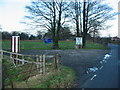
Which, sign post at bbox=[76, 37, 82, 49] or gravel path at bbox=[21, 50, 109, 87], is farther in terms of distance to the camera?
sign post at bbox=[76, 37, 82, 49]

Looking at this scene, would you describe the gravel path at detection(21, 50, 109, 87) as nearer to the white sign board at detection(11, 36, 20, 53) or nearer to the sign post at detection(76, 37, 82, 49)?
the white sign board at detection(11, 36, 20, 53)

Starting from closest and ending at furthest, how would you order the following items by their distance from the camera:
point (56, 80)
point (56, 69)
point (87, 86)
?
1. point (87, 86)
2. point (56, 80)
3. point (56, 69)

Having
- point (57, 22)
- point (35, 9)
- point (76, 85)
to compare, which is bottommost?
point (76, 85)

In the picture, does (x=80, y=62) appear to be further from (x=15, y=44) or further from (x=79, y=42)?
(x=79, y=42)

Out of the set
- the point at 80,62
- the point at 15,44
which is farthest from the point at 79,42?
the point at 15,44

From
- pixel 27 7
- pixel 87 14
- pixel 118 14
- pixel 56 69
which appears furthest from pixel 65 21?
pixel 56 69

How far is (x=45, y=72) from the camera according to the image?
7516 mm

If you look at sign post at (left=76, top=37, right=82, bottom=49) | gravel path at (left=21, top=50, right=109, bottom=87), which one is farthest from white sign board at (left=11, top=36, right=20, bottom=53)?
sign post at (left=76, top=37, right=82, bottom=49)

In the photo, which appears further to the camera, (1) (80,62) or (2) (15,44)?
(1) (80,62)

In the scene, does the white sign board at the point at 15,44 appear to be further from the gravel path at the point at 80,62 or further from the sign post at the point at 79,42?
the sign post at the point at 79,42

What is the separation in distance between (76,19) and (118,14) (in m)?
7.61

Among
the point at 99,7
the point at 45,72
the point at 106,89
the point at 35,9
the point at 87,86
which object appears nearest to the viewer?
the point at 106,89

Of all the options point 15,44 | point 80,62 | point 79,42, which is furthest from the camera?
point 79,42

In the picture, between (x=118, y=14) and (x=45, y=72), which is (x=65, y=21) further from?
(x=45, y=72)
